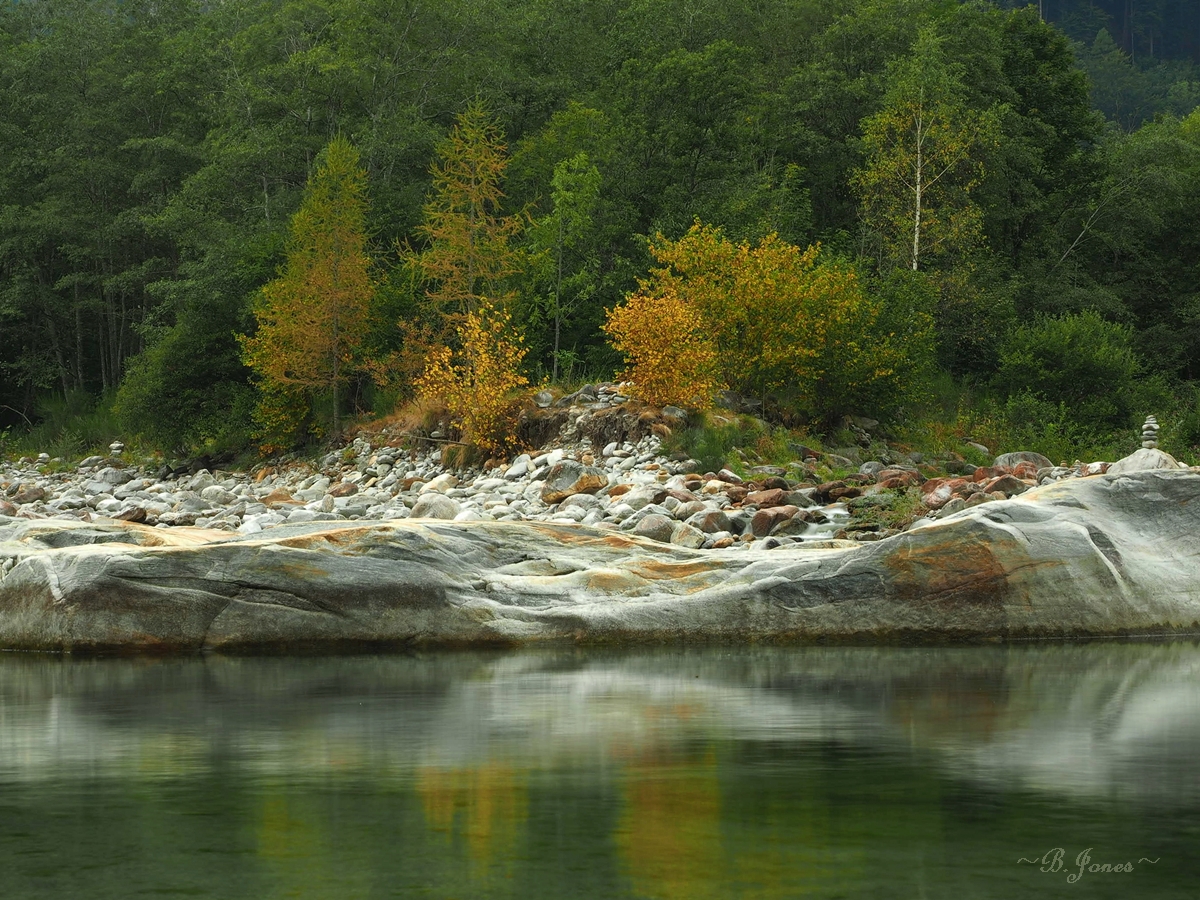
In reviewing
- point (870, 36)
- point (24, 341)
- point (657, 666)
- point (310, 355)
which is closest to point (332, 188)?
point (310, 355)

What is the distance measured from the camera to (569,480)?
23.1 metres

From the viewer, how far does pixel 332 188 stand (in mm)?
35344

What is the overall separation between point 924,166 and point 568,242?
363 inches

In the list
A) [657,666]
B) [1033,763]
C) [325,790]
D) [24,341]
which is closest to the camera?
[325,790]

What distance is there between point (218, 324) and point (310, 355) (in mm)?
5919

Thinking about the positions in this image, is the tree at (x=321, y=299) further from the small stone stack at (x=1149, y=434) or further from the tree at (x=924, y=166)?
the small stone stack at (x=1149, y=434)

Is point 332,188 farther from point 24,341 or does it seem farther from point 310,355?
point 24,341

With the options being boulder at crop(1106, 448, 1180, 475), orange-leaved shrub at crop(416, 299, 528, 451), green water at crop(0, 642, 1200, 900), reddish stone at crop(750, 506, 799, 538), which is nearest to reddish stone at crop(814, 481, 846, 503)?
reddish stone at crop(750, 506, 799, 538)

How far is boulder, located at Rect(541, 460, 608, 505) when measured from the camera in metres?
21.6

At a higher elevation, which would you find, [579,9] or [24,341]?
[579,9]

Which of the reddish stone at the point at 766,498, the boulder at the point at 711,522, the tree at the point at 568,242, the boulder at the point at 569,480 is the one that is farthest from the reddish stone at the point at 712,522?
the tree at the point at 568,242
